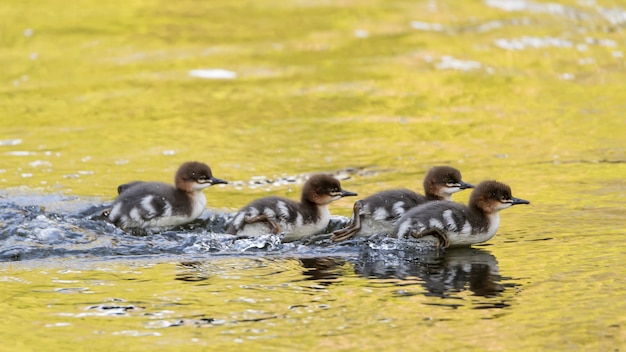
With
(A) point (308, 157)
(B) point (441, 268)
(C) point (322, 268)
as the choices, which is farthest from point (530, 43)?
(C) point (322, 268)

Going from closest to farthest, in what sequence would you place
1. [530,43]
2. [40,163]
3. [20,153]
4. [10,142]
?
1. [40,163]
2. [20,153]
3. [10,142]
4. [530,43]

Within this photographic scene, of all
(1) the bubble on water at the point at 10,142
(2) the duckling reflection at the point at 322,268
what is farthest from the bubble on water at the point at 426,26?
(2) the duckling reflection at the point at 322,268

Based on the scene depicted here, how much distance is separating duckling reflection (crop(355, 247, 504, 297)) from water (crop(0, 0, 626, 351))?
0.9 inches

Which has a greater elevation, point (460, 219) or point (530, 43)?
point (530, 43)

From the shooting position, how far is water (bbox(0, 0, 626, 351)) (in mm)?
5043

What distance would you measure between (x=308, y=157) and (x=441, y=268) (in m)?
3.39

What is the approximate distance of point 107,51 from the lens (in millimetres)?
13438

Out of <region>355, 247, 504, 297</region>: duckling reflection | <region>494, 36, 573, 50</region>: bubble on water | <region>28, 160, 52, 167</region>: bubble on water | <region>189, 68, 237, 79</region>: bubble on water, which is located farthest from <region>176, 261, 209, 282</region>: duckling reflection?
<region>494, 36, 573, 50</region>: bubble on water

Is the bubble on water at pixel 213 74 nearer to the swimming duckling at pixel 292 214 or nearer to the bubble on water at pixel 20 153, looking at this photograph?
the bubble on water at pixel 20 153

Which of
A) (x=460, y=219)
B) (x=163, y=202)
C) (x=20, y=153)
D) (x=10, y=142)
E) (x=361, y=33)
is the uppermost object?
(x=361, y=33)

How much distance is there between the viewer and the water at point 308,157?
199 inches

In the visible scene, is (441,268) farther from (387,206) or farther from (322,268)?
(387,206)

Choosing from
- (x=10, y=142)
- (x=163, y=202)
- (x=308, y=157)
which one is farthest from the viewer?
(x=10, y=142)

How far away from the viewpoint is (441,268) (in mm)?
5934
